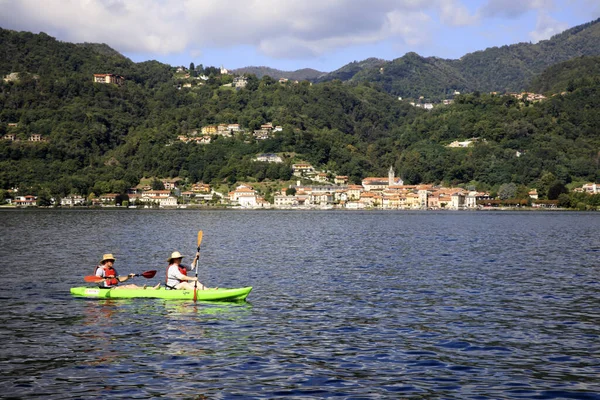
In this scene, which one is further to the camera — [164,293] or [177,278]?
[177,278]

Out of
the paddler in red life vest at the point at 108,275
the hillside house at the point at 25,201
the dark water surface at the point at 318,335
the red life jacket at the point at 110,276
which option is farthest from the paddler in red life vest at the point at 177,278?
the hillside house at the point at 25,201

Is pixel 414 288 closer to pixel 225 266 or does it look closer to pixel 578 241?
pixel 225 266

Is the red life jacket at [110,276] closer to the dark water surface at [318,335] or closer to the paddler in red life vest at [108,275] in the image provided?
the paddler in red life vest at [108,275]

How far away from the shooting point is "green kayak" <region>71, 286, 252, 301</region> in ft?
85.4

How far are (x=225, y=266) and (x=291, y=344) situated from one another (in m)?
21.0

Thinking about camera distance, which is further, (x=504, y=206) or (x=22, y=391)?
(x=504, y=206)

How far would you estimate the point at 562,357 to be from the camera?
18.1 metres

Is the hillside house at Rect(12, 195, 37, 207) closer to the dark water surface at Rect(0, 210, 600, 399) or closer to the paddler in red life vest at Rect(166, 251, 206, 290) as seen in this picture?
the dark water surface at Rect(0, 210, 600, 399)

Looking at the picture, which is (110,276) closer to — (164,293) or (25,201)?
(164,293)

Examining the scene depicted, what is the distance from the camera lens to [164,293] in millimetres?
26453

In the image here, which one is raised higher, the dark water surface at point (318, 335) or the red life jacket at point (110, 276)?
the red life jacket at point (110, 276)

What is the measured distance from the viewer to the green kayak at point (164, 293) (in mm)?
26016

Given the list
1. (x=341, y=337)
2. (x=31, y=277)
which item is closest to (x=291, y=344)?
(x=341, y=337)

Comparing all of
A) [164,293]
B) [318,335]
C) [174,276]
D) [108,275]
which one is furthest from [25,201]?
[318,335]
